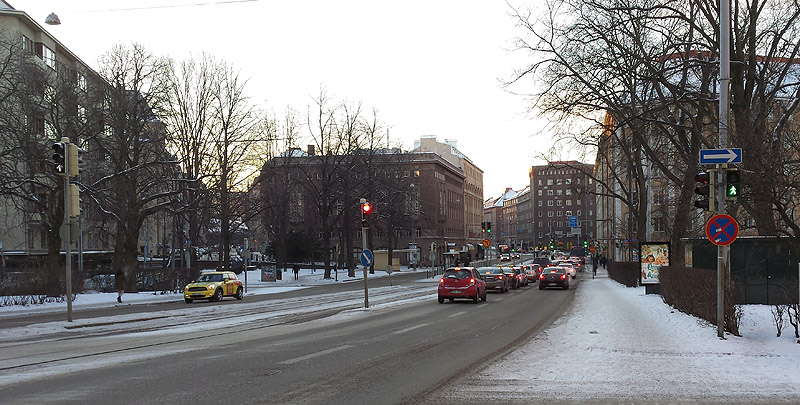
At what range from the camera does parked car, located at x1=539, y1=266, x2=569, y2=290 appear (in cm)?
4475

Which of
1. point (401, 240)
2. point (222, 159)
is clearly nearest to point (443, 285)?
point (222, 159)

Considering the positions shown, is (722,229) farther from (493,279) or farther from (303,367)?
(493,279)

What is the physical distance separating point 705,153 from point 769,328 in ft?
16.4

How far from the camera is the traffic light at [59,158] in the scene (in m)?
21.3

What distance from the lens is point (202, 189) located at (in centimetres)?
4012

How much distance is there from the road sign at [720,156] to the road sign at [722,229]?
1121 mm

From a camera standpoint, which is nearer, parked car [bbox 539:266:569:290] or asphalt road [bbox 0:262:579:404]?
asphalt road [bbox 0:262:579:404]

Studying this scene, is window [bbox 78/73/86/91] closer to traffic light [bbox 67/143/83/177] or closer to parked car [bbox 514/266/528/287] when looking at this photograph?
traffic light [bbox 67/143/83/177]

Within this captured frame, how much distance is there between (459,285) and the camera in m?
29.4

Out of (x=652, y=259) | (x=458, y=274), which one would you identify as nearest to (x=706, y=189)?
(x=458, y=274)

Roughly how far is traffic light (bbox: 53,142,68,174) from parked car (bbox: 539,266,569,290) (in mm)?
31443

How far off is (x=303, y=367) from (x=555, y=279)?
35740mm

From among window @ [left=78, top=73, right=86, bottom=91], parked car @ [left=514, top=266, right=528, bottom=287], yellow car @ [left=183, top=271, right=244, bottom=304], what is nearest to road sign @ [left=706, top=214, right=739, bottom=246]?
yellow car @ [left=183, top=271, right=244, bottom=304]

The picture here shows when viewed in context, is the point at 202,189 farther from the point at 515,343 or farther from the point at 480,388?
the point at 480,388
